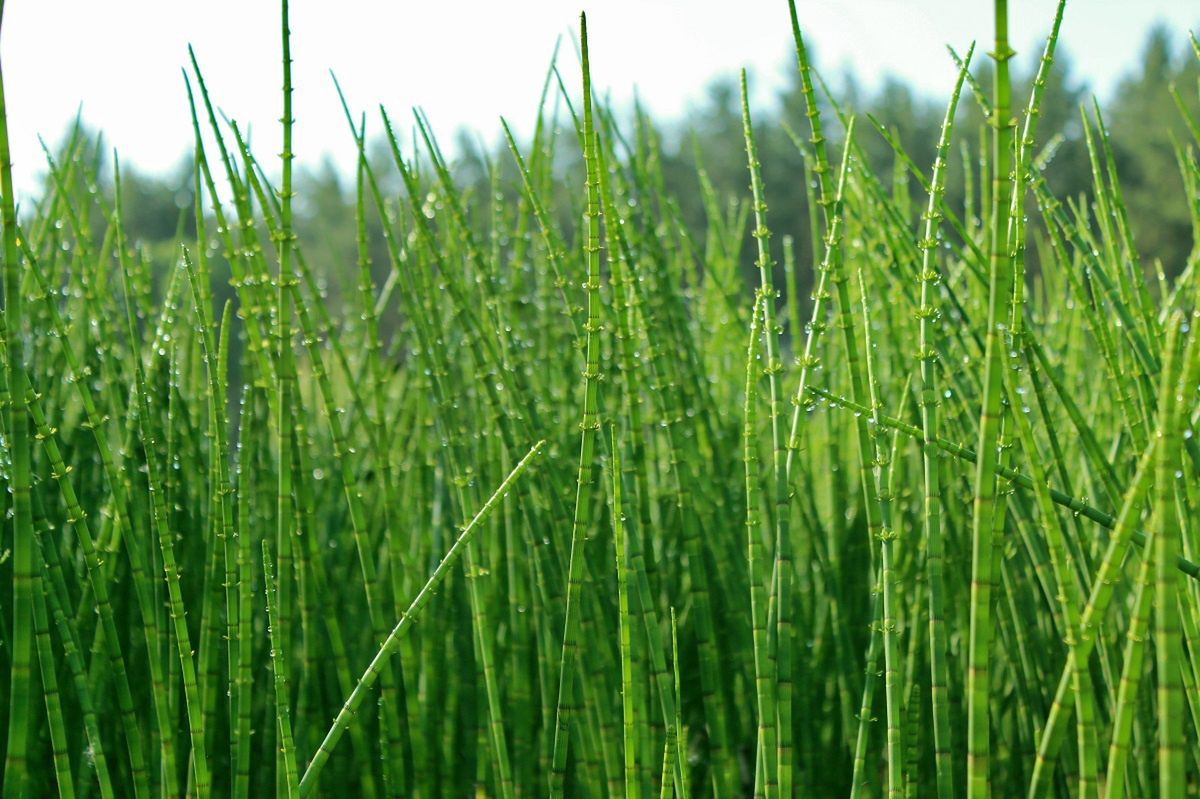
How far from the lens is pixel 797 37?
717 mm

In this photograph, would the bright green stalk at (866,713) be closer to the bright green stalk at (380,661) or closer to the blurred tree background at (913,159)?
the bright green stalk at (380,661)

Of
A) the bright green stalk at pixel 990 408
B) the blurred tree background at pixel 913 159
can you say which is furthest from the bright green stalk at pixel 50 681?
the blurred tree background at pixel 913 159

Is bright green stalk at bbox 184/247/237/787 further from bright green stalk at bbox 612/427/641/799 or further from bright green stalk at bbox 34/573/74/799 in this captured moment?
bright green stalk at bbox 612/427/641/799

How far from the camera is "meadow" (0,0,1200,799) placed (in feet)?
2.36

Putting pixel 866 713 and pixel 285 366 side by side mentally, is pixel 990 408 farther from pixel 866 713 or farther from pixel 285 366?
pixel 285 366

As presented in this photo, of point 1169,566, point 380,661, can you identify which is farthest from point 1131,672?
point 380,661

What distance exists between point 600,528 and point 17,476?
0.64 metres

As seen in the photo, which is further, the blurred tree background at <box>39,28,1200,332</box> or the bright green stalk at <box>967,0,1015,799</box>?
the blurred tree background at <box>39,28,1200,332</box>

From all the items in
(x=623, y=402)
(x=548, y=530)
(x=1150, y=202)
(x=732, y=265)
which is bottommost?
(x=548, y=530)

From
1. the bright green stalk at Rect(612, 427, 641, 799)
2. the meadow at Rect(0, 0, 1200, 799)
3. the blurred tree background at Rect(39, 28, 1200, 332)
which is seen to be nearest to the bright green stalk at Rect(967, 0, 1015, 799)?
the meadow at Rect(0, 0, 1200, 799)

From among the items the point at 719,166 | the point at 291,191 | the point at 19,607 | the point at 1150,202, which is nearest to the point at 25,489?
the point at 19,607

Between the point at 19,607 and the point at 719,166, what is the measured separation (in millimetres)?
21780

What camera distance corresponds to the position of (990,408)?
1.84 feet

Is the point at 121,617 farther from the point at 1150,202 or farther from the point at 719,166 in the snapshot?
the point at 719,166
